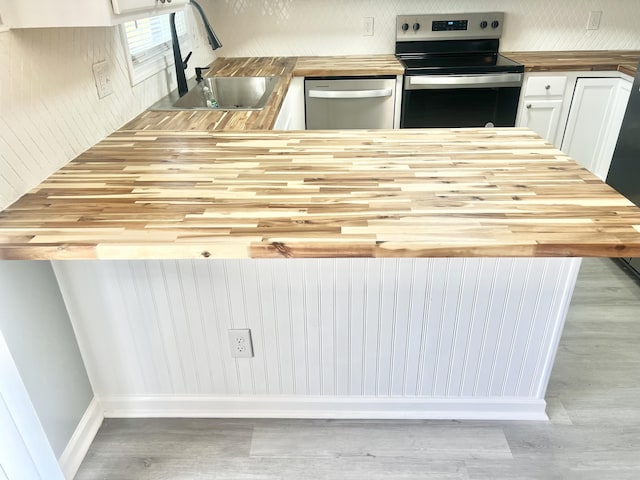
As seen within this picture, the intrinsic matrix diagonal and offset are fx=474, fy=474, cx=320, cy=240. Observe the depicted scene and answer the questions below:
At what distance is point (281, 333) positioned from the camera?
1.59 meters

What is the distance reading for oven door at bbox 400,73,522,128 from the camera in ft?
9.84

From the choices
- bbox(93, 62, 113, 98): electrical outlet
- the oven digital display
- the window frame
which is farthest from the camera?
the oven digital display

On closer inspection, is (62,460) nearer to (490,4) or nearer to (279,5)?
(279,5)

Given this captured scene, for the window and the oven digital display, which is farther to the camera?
the oven digital display

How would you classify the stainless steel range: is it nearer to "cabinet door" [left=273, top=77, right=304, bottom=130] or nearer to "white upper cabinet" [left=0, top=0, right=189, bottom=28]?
"cabinet door" [left=273, top=77, right=304, bottom=130]

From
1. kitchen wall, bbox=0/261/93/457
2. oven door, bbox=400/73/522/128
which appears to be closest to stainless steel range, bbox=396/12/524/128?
oven door, bbox=400/73/522/128

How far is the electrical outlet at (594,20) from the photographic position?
3.43 meters

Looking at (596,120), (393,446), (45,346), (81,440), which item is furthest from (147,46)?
(596,120)

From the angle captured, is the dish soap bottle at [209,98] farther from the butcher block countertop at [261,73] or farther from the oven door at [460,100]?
the oven door at [460,100]

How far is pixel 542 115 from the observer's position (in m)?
3.19

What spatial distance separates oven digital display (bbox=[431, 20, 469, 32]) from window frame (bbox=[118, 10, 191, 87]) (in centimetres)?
174

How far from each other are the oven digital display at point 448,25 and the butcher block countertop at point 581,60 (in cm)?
39

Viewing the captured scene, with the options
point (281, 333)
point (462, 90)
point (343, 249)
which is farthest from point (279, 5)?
point (343, 249)

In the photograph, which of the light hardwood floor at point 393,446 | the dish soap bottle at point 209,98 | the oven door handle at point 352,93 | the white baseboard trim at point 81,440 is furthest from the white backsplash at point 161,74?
the light hardwood floor at point 393,446
